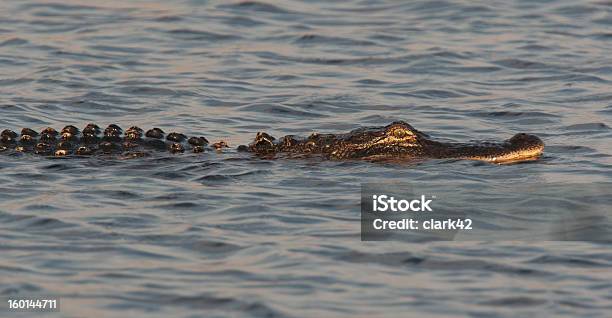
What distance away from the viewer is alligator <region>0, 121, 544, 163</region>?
37.2 ft

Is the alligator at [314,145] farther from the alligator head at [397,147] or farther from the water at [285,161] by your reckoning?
the water at [285,161]

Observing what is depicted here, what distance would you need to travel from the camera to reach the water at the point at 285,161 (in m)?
7.71

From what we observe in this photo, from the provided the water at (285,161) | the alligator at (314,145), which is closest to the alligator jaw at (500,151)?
the alligator at (314,145)

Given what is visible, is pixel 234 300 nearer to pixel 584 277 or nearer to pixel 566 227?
pixel 584 277

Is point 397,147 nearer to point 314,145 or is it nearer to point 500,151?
point 314,145

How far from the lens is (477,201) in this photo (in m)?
9.92

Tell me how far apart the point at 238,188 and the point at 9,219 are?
72.5 inches

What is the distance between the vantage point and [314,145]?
11.6 meters

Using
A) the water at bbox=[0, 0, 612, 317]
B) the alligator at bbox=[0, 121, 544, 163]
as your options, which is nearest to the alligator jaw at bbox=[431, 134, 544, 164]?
the alligator at bbox=[0, 121, 544, 163]

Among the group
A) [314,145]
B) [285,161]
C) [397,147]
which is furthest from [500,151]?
[285,161]

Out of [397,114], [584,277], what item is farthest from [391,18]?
[584,277]

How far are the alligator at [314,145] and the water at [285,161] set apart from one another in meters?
0.19

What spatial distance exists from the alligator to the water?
7.6 inches

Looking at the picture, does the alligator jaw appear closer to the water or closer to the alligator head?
the alligator head
